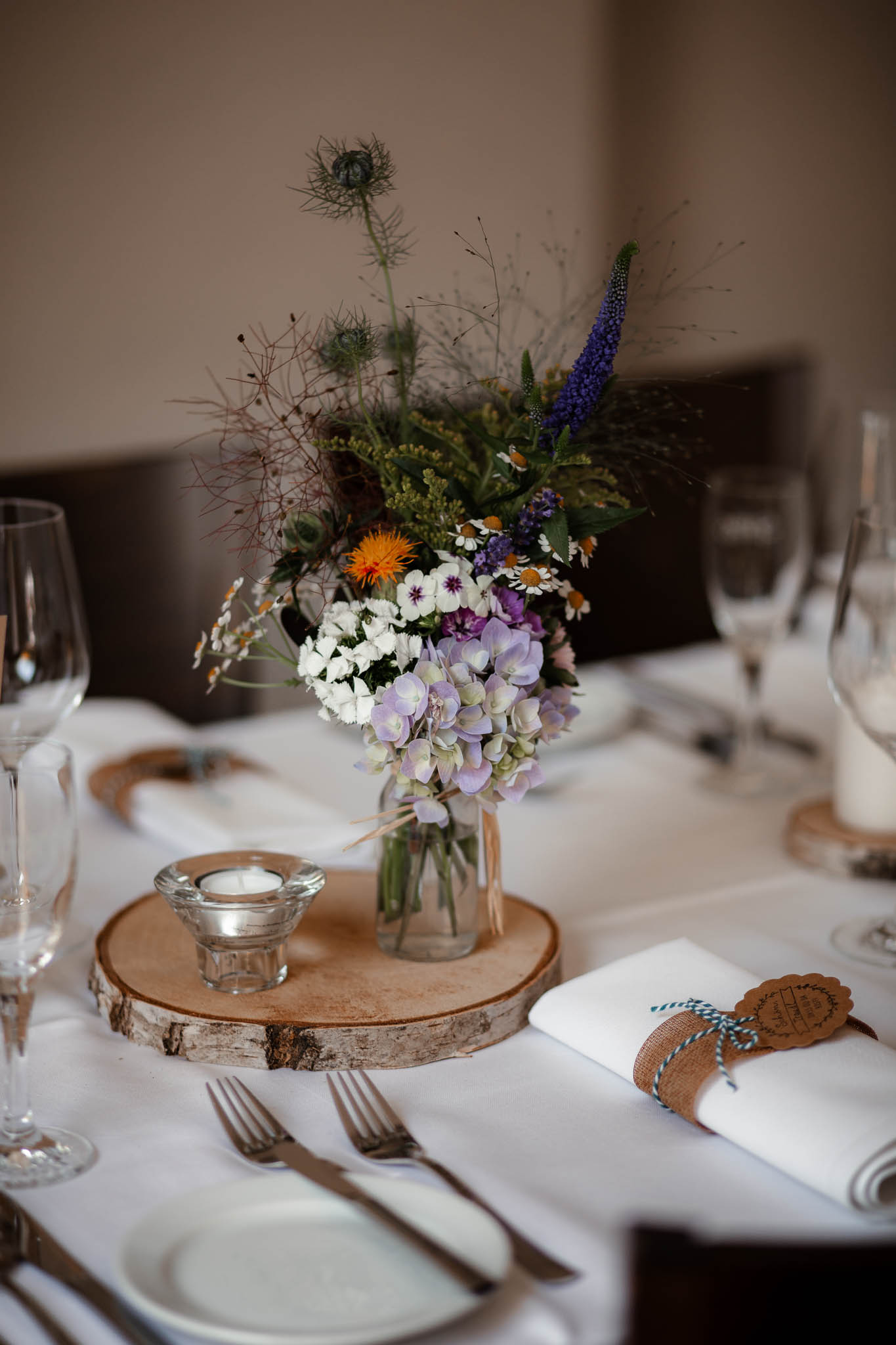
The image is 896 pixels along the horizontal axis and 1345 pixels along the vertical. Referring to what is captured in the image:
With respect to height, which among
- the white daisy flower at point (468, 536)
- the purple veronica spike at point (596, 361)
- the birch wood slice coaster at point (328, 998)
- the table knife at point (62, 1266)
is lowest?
the table knife at point (62, 1266)

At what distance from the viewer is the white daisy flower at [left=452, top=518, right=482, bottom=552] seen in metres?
0.92

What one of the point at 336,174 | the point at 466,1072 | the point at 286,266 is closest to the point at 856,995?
the point at 466,1072

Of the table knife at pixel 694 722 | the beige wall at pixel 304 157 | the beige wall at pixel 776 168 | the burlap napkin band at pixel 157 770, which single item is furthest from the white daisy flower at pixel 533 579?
the beige wall at pixel 776 168

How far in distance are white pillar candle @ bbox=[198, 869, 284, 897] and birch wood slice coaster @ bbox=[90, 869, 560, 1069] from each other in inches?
2.9

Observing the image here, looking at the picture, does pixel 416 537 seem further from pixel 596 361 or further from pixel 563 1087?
pixel 563 1087

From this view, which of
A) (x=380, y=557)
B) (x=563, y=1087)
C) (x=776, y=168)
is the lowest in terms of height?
(x=563, y=1087)

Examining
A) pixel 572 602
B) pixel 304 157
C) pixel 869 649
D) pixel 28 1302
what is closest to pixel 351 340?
pixel 572 602

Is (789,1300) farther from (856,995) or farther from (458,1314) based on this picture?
(856,995)

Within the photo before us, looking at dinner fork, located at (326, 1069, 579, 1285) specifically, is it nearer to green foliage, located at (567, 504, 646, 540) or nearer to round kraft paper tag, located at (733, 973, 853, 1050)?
round kraft paper tag, located at (733, 973, 853, 1050)

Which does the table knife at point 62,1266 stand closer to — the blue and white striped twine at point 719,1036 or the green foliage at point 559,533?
the blue and white striped twine at point 719,1036

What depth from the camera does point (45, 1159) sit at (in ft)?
2.61

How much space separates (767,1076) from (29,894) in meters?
0.46

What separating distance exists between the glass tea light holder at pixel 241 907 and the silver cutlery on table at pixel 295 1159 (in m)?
0.10

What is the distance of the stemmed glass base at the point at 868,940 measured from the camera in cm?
110
